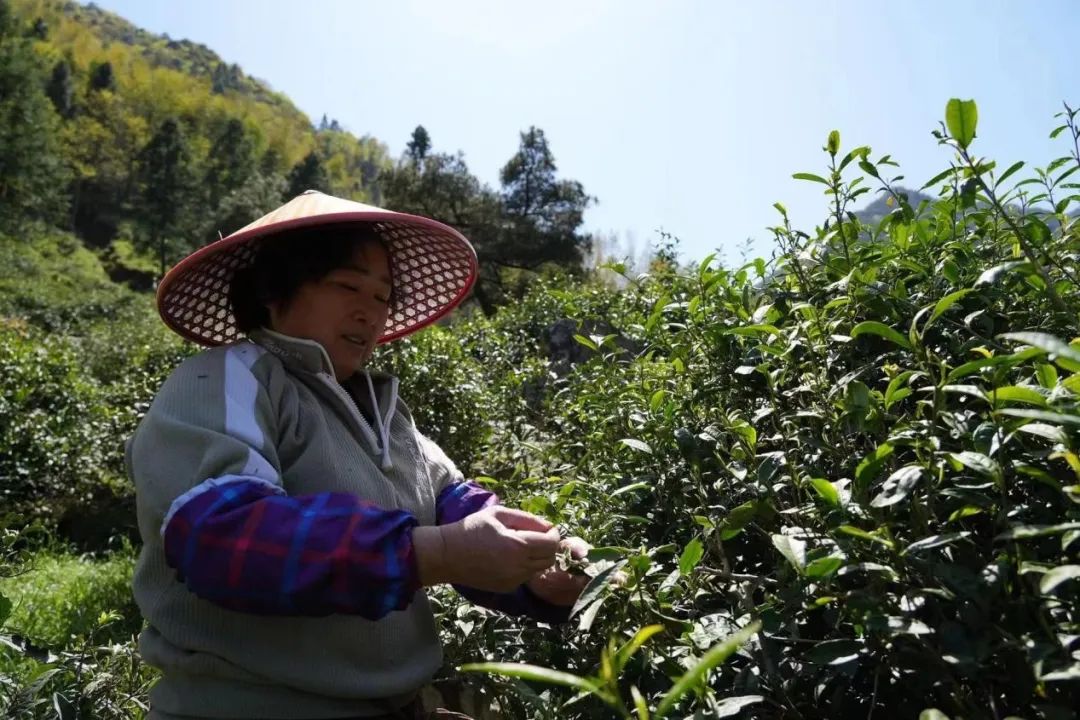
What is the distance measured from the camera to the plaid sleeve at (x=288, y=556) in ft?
2.91

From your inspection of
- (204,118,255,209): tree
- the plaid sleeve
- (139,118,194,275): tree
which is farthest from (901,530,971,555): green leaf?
(204,118,255,209): tree

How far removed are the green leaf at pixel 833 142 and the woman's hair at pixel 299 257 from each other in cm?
78

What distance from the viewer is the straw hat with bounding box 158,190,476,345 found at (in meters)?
1.33

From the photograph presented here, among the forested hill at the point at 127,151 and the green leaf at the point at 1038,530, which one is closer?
the green leaf at the point at 1038,530

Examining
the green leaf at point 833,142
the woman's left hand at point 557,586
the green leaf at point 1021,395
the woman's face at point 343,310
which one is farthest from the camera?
the woman's face at point 343,310

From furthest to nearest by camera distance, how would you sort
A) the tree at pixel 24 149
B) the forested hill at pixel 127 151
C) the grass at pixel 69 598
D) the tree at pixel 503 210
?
1. the forested hill at pixel 127 151
2. the tree at pixel 24 149
3. the tree at pixel 503 210
4. the grass at pixel 69 598

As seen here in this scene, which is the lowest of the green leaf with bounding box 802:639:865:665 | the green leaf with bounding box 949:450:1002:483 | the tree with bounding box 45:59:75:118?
the green leaf with bounding box 802:639:865:665

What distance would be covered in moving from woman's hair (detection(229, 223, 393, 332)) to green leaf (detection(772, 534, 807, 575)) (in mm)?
903

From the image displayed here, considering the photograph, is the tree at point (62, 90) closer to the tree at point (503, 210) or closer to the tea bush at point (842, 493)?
the tree at point (503, 210)

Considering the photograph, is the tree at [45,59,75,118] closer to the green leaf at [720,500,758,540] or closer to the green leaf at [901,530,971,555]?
the green leaf at [720,500,758,540]

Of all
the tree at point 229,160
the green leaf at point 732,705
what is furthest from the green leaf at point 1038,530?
the tree at point 229,160

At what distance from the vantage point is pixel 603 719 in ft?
2.84

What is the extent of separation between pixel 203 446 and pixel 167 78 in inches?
2609

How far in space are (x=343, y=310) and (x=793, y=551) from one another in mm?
887
